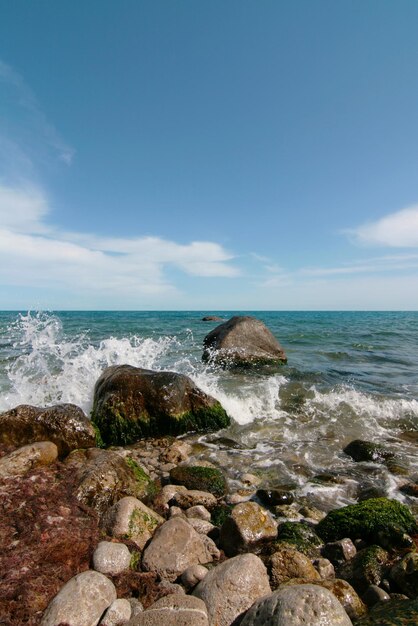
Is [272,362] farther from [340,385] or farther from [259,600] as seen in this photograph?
[259,600]

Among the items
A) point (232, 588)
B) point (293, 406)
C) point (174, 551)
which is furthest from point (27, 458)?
point (293, 406)

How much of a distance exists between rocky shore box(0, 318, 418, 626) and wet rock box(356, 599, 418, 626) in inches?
0.7

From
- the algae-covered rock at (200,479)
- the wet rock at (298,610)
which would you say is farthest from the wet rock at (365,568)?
the algae-covered rock at (200,479)

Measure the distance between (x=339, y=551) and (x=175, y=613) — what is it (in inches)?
97.0

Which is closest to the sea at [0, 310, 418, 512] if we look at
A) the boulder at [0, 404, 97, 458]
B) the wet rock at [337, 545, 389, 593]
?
the wet rock at [337, 545, 389, 593]

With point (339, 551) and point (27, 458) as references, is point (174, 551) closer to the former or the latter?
point (339, 551)

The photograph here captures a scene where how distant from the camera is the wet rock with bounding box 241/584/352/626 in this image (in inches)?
111

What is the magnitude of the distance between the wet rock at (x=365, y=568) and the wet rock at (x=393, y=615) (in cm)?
53

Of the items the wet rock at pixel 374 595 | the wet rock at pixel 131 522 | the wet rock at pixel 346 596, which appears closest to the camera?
the wet rock at pixel 346 596

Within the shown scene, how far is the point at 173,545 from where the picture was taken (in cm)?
418

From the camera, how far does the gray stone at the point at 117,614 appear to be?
3.13 meters

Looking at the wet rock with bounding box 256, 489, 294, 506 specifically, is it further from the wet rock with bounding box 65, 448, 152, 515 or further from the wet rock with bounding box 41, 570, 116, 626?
the wet rock with bounding box 41, 570, 116, 626

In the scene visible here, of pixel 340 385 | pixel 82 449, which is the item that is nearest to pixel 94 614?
pixel 82 449

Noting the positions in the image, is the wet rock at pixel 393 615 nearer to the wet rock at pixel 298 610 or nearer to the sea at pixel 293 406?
the wet rock at pixel 298 610
